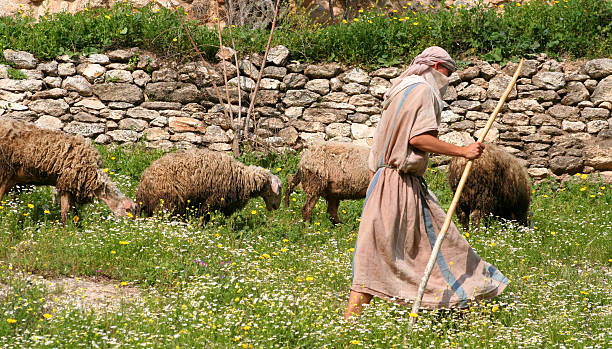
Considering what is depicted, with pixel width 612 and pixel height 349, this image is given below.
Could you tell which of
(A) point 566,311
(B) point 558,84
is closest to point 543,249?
(A) point 566,311

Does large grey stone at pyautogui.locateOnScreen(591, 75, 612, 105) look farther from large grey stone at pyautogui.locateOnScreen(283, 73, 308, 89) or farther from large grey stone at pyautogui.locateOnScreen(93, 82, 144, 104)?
large grey stone at pyautogui.locateOnScreen(93, 82, 144, 104)

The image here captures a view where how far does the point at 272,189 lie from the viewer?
9.24 m

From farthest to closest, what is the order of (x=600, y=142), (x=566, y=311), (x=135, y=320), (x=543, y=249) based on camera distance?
(x=600, y=142), (x=543, y=249), (x=566, y=311), (x=135, y=320)

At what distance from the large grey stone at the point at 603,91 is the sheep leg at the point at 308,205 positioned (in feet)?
19.6

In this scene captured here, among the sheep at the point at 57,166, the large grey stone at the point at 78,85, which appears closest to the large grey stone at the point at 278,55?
the large grey stone at the point at 78,85

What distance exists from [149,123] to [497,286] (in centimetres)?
842

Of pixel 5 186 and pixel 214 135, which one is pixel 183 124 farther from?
pixel 5 186

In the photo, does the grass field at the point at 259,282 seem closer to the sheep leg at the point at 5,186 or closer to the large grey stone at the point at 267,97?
the sheep leg at the point at 5,186

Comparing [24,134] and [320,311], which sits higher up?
[24,134]

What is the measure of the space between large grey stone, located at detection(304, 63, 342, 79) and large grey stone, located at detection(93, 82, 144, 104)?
3124 mm

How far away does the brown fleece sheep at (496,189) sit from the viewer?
8445 mm

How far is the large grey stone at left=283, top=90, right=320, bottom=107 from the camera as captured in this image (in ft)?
41.6

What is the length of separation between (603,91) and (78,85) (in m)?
9.17

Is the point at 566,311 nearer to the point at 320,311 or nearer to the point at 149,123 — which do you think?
the point at 320,311
